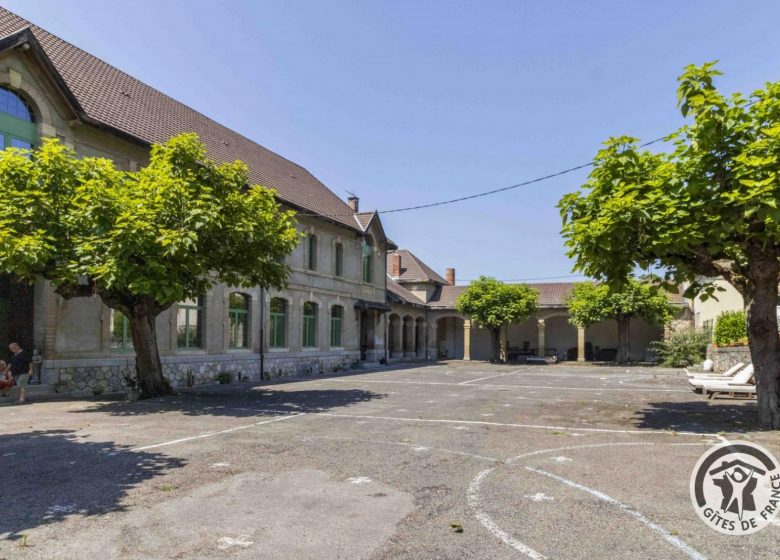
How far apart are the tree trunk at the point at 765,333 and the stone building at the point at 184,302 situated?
1376cm

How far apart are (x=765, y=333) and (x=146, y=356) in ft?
45.9

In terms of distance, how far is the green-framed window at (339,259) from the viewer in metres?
30.1

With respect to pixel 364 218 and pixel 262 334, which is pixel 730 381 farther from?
pixel 364 218

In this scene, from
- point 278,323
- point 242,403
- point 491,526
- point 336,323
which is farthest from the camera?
point 336,323

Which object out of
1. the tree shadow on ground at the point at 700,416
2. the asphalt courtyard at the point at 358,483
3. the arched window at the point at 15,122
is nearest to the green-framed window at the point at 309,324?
the arched window at the point at 15,122

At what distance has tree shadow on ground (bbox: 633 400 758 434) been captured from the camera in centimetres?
1027

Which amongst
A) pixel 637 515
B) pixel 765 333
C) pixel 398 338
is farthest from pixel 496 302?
pixel 637 515

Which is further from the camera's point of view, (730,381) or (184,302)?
(184,302)

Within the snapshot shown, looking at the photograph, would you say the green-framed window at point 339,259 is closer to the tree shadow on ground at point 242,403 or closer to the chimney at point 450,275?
the tree shadow on ground at point 242,403

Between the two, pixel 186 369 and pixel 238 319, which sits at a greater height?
pixel 238 319

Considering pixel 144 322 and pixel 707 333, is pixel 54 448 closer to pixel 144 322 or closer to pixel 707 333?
pixel 144 322

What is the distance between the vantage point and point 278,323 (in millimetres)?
25297

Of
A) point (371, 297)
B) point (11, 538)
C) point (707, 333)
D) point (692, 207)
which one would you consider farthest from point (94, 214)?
point (707, 333)
